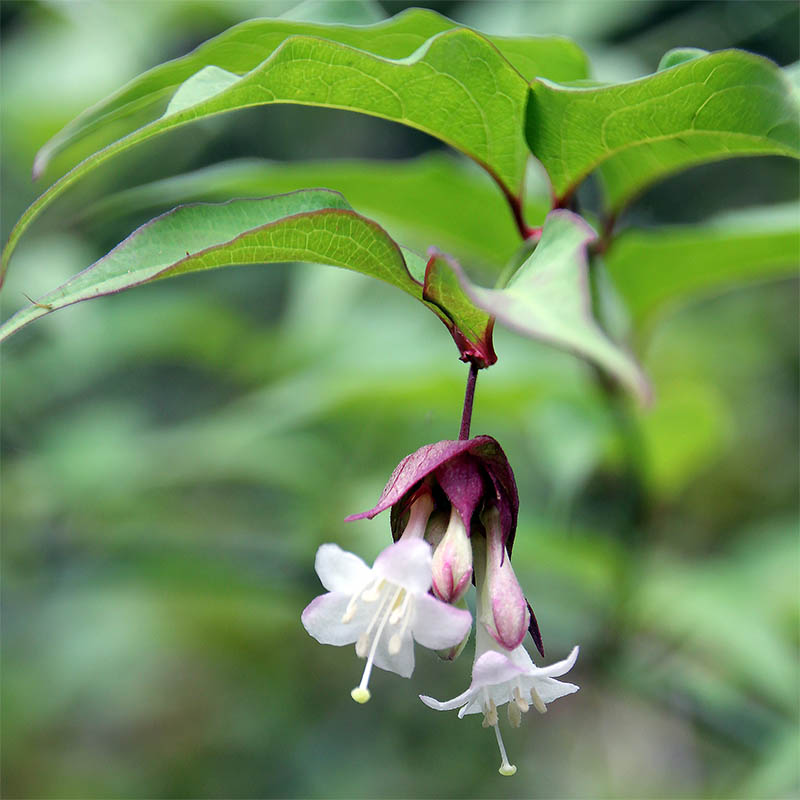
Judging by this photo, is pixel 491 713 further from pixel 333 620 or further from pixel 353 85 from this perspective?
pixel 353 85

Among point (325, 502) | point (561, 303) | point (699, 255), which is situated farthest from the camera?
point (325, 502)

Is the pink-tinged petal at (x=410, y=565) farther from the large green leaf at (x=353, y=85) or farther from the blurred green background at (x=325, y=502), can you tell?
the blurred green background at (x=325, y=502)

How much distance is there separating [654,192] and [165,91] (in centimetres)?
258

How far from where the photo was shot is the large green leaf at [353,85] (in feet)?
1.80

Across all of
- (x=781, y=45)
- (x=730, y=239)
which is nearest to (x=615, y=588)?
(x=730, y=239)

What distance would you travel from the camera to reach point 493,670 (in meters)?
0.55

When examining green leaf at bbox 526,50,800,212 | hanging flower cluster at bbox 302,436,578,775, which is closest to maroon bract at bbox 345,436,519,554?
hanging flower cluster at bbox 302,436,578,775

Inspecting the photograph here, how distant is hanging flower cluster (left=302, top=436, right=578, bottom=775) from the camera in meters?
0.54

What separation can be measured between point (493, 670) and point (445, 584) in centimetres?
6

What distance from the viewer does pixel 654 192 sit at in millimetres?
2994

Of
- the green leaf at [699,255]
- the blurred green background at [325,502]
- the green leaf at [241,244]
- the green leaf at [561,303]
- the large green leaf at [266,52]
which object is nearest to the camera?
the green leaf at [561,303]

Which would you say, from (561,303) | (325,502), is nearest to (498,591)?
(561,303)

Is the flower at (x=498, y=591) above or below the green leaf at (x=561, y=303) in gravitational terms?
below

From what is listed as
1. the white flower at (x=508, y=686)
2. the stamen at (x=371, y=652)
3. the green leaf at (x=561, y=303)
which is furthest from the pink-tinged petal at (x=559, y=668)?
the green leaf at (x=561, y=303)
